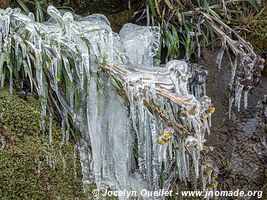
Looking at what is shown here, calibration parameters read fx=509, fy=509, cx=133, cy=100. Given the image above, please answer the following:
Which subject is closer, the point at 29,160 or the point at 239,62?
the point at 29,160

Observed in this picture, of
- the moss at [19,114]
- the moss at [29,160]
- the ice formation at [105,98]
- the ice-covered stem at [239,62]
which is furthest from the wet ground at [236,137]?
the moss at [19,114]

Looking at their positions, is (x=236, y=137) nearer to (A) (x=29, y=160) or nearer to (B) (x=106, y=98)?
(B) (x=106, y=98)

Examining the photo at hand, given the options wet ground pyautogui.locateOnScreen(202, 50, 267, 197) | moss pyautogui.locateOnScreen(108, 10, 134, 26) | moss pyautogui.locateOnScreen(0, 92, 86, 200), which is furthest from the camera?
moss pyautogui.locateOnScreen(108, 10, 134, 26)

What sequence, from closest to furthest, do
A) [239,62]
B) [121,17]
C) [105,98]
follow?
[105,98] < [239,62] < [121,17]

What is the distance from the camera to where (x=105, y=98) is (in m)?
3.08

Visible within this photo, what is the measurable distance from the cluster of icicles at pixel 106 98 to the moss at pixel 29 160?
0.25 feet

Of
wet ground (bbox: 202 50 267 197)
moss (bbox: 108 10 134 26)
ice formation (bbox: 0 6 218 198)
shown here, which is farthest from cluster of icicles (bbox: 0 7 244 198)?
moss (bbox: 108 10 134 26)

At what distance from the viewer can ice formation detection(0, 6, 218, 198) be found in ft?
9.54

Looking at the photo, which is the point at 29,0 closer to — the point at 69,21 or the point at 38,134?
the point at 69,21

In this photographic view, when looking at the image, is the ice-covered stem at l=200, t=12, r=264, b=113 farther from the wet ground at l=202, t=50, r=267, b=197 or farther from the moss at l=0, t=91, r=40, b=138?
the moss at l=0, t=91, r=40, b=138

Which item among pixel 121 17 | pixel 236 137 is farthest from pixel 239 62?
pixel 121 17

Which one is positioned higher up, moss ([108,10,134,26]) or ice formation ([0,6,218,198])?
moss ([108,10,134,26])

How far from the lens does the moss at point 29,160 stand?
2.82 metres

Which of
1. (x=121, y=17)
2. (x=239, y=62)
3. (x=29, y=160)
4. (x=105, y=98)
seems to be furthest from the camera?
(x=121, y=17)
